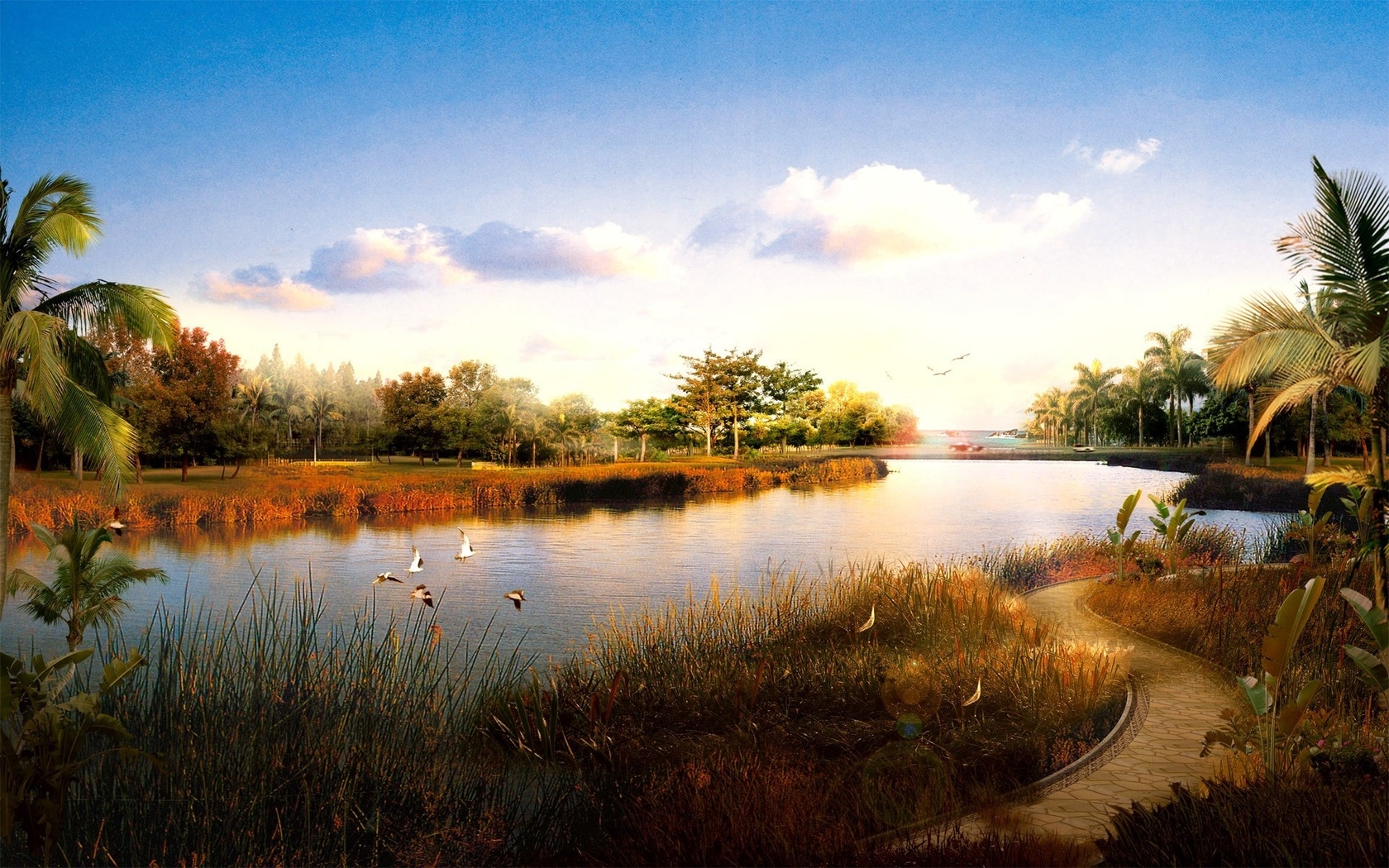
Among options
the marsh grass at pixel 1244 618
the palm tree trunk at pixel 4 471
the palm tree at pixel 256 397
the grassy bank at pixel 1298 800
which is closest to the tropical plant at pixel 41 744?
the grassy bank at pixel 1298 800

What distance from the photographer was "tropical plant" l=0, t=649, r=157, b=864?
150 inches

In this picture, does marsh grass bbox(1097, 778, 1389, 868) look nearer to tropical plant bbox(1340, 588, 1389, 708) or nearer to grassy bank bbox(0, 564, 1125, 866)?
grassy bank bbox(0, 564, 1125, 866)

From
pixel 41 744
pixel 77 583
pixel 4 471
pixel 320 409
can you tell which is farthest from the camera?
pixel 320 409

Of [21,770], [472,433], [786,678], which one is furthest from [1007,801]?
[472,433]

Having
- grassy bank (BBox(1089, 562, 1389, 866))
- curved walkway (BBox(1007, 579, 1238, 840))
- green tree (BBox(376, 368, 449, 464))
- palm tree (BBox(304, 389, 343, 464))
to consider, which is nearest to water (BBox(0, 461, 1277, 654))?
curved walkway (BBox(1007, 579, 1238, 840))

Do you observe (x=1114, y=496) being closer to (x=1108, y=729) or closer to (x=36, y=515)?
(x=1108, y=729)

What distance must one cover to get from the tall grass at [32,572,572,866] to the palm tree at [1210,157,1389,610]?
27.4 feet

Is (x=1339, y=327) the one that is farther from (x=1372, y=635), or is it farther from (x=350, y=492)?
(x=350, y=492)

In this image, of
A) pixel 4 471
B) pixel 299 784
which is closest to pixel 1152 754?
pixel 299 784

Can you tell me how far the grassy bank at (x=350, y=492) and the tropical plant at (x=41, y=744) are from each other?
689 inches

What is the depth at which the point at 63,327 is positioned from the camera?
10703mm

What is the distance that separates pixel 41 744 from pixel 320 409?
68950 mm

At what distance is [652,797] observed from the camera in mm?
4977

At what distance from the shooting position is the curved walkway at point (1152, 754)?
468cm
